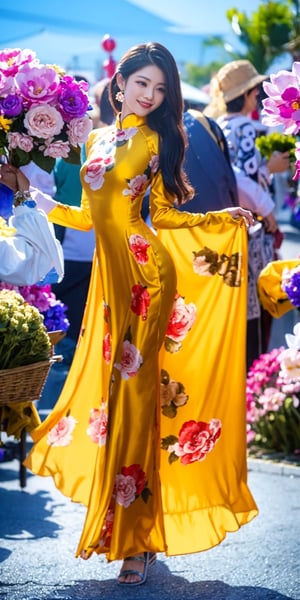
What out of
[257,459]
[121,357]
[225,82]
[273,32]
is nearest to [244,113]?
[225,82]

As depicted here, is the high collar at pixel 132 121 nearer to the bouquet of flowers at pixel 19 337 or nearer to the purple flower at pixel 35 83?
the purple flower at pixel 35 83

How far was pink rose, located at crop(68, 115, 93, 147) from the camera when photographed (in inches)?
178

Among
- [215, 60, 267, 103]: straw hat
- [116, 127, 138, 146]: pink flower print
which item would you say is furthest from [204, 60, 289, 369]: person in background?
[116, 127, 138, 146]: pink flower print

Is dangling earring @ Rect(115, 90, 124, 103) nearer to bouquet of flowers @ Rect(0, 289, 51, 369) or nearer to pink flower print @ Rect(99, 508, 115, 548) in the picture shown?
bouquet of flowers @ Rect(0, 289, 51, 369)

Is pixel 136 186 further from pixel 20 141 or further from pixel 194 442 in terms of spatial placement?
pixel 194 442

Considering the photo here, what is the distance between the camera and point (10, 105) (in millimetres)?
4344

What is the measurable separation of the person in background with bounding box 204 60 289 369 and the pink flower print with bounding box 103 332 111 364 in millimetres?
2751

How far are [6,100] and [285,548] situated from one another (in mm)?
2225

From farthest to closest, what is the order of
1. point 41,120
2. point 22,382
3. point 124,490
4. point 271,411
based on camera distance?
point 271,411
point 124,490
point 41,120
point 22,382

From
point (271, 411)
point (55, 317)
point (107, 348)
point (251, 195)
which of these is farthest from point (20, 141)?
point (251, 195)

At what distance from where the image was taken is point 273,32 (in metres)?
18.7

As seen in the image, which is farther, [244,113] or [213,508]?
[244,113]

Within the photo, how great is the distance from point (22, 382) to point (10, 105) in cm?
100

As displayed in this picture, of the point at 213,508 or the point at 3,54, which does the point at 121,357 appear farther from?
the point at 3,54
